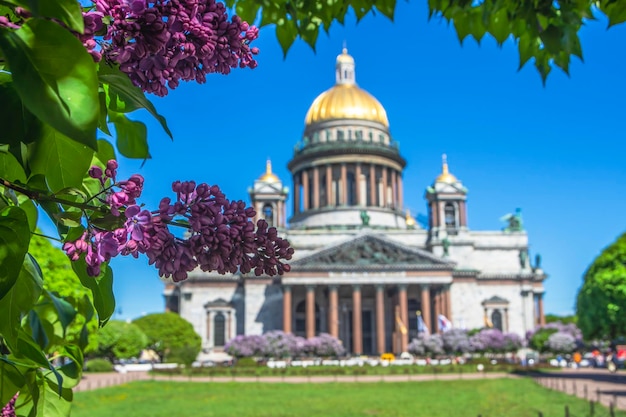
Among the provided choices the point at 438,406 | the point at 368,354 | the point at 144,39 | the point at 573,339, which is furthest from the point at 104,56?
the point at 368,354

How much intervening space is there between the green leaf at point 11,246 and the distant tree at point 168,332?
66.5 meters

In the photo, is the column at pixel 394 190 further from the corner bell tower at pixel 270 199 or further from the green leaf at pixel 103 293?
the green leaf at pixel 103 293

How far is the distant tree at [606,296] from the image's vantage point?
4212cm

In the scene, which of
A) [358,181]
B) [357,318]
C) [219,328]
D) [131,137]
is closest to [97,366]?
[219,328]

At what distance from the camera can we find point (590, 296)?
1747 inches

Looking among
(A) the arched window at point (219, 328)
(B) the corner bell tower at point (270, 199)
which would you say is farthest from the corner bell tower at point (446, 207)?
(A) the arched window at point (219, 328)

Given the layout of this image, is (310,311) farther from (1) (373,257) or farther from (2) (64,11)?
(2) (64,11)

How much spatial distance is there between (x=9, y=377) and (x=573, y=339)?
2660 inches

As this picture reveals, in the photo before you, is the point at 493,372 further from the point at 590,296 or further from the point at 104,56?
the point at 104,56

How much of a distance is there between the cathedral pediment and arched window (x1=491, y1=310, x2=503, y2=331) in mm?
8456

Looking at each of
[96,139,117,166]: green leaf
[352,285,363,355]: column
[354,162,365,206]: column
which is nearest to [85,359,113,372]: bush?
[352,285,363,355]: column

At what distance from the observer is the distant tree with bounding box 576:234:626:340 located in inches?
1658

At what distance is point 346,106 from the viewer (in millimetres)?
84125

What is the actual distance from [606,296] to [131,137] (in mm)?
44274
